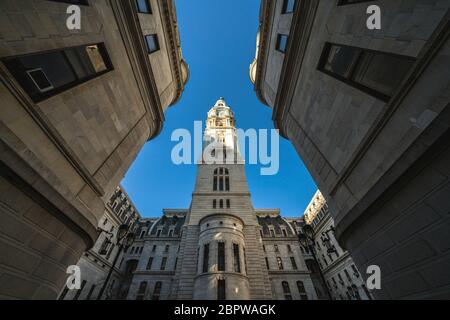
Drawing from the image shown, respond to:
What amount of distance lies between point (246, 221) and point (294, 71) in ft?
78.9

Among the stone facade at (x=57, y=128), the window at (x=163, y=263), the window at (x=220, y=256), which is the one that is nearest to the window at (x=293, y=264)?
the window at (x=220, y=256)

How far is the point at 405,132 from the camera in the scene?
4102 mm

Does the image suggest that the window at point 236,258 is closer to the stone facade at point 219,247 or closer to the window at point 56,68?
the stone facade at point 219,247

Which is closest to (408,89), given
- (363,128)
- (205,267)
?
(363,128)

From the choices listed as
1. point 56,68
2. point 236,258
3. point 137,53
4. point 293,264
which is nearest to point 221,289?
point 236,258

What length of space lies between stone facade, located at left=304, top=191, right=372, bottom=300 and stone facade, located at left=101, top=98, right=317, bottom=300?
4417 mm

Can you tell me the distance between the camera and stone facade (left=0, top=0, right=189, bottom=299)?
3668 mm

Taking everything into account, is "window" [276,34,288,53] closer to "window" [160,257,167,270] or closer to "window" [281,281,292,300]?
"window" [281,281,292,300]

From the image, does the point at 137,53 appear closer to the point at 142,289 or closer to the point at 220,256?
the point at 220,256

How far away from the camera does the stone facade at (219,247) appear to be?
69.2ft

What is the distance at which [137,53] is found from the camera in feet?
26.4

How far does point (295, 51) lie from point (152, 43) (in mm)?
7553

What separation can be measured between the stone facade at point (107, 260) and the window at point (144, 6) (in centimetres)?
2334
